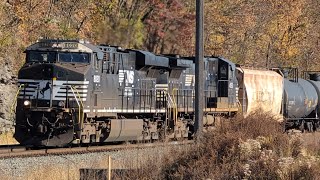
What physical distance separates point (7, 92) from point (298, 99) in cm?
1507

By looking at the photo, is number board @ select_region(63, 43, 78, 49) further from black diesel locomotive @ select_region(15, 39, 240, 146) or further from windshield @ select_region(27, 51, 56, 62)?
windshield @ select_region(27, 51, 56, 62)

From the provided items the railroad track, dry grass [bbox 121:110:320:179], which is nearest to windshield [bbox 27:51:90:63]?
the railroad track

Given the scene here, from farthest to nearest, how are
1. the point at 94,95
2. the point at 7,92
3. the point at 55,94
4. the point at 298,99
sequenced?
1. the point at 298,99
2. the point at 7,92
3. the point at 94,95
4. the point at 55,94

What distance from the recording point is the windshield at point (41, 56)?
19109 millimetres

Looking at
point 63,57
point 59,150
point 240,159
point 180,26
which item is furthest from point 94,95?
point 180,26

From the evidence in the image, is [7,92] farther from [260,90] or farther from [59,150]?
[260,90]

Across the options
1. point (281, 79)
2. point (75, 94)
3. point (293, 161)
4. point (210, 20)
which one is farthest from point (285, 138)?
point (210, 20)

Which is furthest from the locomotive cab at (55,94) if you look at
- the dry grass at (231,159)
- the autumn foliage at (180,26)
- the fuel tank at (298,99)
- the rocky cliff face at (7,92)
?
the fuel tank at (298,99)

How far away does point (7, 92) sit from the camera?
2866 centimetres

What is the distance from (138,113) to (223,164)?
29.8 ft

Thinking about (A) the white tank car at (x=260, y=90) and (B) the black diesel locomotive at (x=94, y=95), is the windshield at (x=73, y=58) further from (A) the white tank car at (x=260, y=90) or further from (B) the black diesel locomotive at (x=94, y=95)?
(A) the white tank car at (x=260, y=90)

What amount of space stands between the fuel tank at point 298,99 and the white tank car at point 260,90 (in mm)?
821

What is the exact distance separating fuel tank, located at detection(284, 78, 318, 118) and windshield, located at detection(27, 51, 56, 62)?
15881 mm

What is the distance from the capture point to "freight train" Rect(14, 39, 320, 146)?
18578 mm
